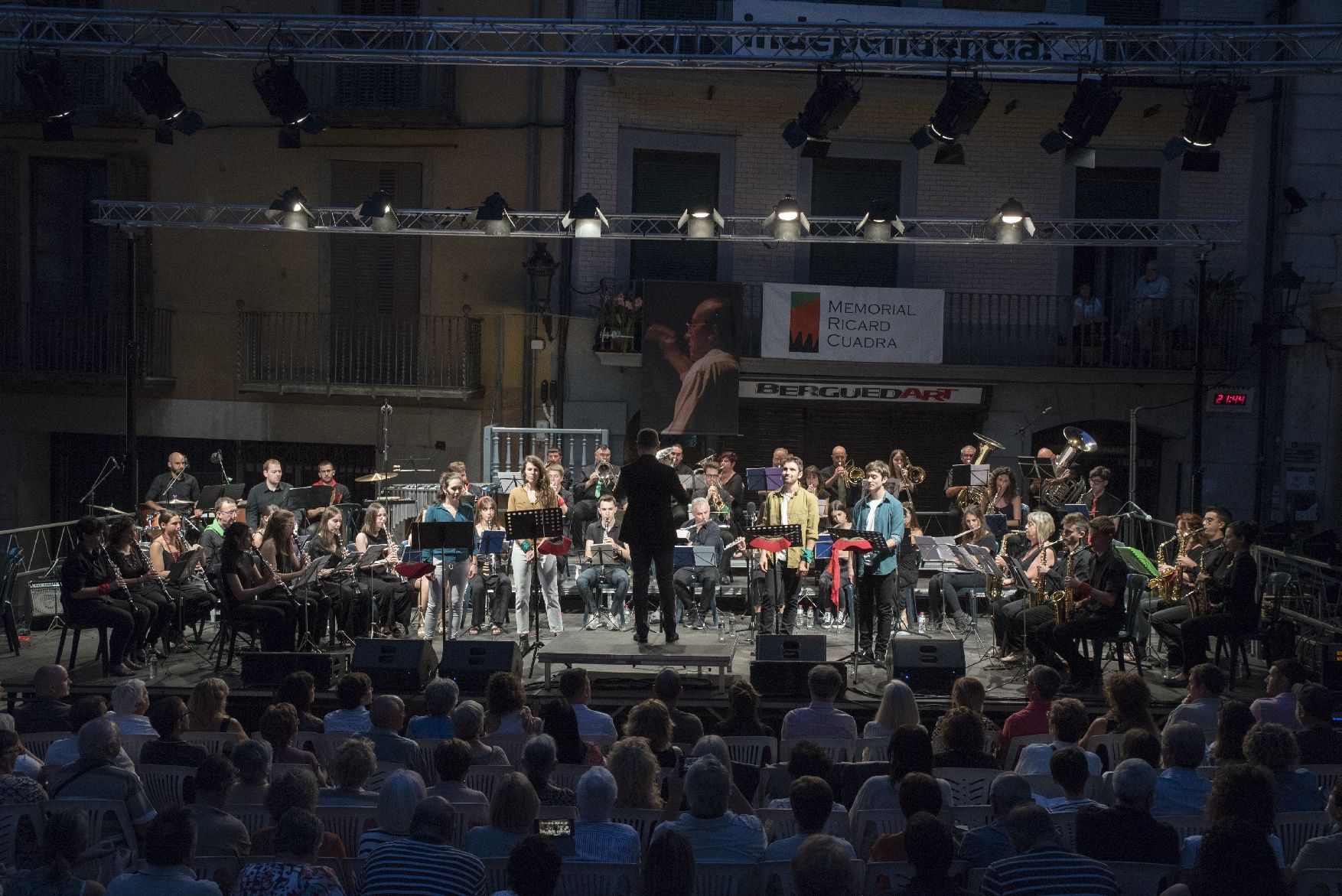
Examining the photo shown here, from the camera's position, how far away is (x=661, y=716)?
6.89 m

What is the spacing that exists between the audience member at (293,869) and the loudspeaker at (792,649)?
5535mm

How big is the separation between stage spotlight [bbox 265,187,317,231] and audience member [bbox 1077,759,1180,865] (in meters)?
11.8

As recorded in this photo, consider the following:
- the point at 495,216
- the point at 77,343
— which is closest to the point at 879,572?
the point at 495,216

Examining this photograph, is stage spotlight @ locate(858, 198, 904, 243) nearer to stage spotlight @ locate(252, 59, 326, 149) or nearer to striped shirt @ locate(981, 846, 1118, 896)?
stage spotlight @ locate(252, 59, 326, 149)

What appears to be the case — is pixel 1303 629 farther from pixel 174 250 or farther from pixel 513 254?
pixel 174 250

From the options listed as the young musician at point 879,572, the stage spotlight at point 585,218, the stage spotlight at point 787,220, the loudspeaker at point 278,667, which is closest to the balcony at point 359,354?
the stage spotlight at point 585,218

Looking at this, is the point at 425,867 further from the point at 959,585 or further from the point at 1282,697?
the point at 959,585

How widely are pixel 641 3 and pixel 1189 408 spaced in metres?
9.27

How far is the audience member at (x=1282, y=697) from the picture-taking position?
Result: 7676mm

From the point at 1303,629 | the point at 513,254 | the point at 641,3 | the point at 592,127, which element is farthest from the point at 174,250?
the point at 1303,629

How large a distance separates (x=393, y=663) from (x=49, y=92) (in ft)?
20.9

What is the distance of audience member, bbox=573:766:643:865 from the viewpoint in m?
5.34

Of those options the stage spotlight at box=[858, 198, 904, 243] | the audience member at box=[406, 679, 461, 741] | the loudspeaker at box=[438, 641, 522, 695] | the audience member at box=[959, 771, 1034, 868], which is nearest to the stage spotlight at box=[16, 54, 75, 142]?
the loudspeaker at box=[438, 641, 522, 695]

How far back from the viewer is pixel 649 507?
33.0 ft
